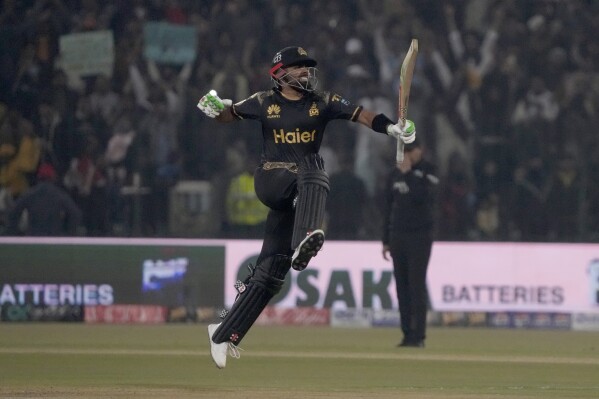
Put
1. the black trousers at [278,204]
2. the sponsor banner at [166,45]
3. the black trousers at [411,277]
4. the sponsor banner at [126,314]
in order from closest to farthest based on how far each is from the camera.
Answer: the black trousers at [278,204] < the black trousers at [411,277] < the sponsor banner at [126,314] < the sponsor banner at [166,45]

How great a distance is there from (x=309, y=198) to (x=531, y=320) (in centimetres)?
823

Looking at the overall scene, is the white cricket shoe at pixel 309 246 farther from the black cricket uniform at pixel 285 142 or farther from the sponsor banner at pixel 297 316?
the sponsor banner at pixel 297 316

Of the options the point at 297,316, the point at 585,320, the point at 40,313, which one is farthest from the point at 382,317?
the point at 40,313

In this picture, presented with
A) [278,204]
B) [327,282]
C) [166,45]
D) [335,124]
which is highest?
[166,45]

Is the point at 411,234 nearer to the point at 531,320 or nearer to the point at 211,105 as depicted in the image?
the point at 531,320

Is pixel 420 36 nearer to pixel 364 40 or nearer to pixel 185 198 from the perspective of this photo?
pixel 364 40

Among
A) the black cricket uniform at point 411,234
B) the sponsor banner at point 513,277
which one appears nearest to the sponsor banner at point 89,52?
the sponsor banner at point 513,277

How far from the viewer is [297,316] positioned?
1583 cm

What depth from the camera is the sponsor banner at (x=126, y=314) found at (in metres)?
15.7

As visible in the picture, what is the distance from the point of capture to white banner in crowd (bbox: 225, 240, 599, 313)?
621 inches

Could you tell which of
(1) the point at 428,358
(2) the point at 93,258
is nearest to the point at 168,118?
(2) the point at 93,258

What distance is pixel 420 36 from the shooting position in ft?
57.2

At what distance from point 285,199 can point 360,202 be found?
7897mm

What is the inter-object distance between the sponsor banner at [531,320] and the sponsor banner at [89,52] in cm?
586
